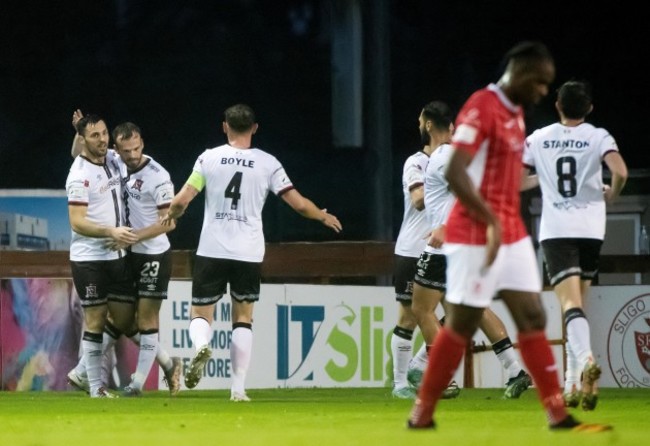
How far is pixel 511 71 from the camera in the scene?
339 inches

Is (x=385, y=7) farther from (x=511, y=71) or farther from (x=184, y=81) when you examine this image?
(x=511, y=71)

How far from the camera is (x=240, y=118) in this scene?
12469mm

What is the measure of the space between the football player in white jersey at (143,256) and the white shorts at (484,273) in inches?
228

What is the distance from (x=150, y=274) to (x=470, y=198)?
614 centimetres

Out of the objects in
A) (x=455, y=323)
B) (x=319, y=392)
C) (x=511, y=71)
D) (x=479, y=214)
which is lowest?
(x=319, y=392)

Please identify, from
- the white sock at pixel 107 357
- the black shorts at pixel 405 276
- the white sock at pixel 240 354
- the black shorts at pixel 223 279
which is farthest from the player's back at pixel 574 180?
the white sock at pixel 107 357

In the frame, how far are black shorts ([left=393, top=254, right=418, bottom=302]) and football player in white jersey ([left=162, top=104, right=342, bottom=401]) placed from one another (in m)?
0.89

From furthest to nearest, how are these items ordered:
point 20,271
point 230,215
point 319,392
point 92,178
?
1. point 20,271
2. point 319,392
3. point 92,178
4. point 230,215

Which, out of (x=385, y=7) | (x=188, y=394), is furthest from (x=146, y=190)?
(x=385, y=7)

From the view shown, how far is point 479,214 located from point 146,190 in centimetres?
625

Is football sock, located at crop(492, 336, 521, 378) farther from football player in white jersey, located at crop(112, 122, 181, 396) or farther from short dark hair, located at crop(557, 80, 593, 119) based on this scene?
football player in white jersey, located at crop(112, 122, 181, 396)

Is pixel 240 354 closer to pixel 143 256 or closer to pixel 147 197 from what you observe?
pixel 143 256

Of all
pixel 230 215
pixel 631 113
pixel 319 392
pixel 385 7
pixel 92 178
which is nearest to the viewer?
pixel 230 215

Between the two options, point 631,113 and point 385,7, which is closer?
point 385,7
